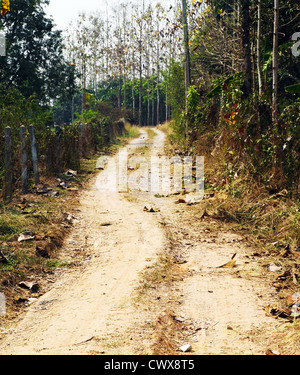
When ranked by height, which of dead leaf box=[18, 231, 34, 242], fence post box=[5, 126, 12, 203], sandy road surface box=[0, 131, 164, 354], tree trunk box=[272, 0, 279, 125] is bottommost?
sandy road surface box=[0, 131, 164, 354]

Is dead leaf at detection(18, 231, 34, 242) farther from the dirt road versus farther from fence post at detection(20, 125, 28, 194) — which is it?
fence post at detection(20, 125, 28, 194)

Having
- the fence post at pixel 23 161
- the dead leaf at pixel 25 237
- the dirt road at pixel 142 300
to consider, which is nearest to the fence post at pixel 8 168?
the fence post at pixel 23 161

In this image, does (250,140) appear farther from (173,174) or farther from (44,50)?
(44,50)

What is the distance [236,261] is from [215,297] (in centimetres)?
129

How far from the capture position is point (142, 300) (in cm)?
458

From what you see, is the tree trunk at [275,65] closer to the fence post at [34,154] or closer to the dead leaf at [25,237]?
the dead leaf at [25,237]

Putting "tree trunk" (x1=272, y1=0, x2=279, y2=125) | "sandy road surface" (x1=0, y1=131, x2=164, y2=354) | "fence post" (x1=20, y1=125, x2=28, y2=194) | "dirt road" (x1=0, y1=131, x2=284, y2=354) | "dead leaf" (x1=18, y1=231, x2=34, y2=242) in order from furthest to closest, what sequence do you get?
"fence post" (x1=20, y1=125, x2=28, y2=194), "tree trunk" (x1=272, y1=0, x2=279, y2=125), "dead leaf" (x1=18, y1=231, x2=34, y2=242), "sandy road surface" (x1=0, y1=131, x2=164, y2=354), "dirt road" (x1=0, y1=131, x2=284, y2=354)

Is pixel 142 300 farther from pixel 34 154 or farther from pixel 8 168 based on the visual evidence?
pixel 34 154

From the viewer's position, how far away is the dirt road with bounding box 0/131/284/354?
12.0 feet

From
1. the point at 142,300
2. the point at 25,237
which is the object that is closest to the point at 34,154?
the point at 25,237

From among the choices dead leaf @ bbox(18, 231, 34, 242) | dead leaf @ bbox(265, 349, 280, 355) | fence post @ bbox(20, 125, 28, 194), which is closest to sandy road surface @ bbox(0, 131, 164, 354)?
dead leaf @ bbox(18, 231, 34, 242)

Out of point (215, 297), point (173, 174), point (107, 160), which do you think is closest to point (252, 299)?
point (215, 297)

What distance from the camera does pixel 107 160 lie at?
1745 cm

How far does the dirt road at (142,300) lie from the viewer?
367 cm
